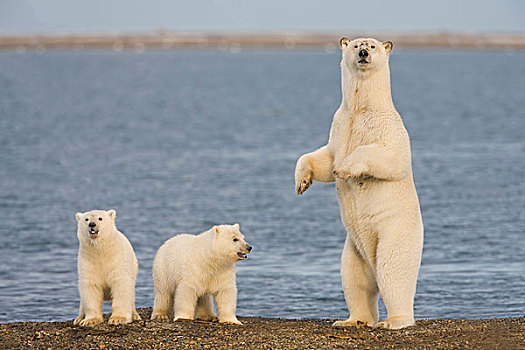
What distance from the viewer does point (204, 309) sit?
10.2 m

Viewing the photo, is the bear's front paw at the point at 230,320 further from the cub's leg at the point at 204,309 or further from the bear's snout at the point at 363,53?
the bear's snout at the point at 363,53

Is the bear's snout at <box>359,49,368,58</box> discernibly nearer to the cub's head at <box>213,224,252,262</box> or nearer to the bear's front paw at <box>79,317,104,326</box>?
the cub's head at <box>213,224,252,262</box>

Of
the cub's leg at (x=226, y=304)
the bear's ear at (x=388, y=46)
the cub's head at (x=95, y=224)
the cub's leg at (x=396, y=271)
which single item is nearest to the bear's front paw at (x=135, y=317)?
the cub's leg at (x=226, y=304)

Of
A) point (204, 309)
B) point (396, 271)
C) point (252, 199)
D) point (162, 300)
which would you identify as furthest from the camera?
point (252, 199)

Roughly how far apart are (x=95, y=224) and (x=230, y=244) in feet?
4.20

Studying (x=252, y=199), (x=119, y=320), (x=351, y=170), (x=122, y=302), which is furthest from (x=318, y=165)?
(x=252, y=199)

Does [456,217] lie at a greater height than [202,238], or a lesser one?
lesser

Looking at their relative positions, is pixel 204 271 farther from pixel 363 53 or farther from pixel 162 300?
pixel 363 53

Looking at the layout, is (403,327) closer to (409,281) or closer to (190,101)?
(409,281)

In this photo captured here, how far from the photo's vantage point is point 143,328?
9.15 meters

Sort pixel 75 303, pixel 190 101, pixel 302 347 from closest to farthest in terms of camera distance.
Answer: pixel 302 347 → pixel 75 303 → pixel 190 101

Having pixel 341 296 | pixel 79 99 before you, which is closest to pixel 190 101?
pixel 79 99

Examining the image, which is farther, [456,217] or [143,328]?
[456,217]

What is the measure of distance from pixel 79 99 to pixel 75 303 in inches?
2092
